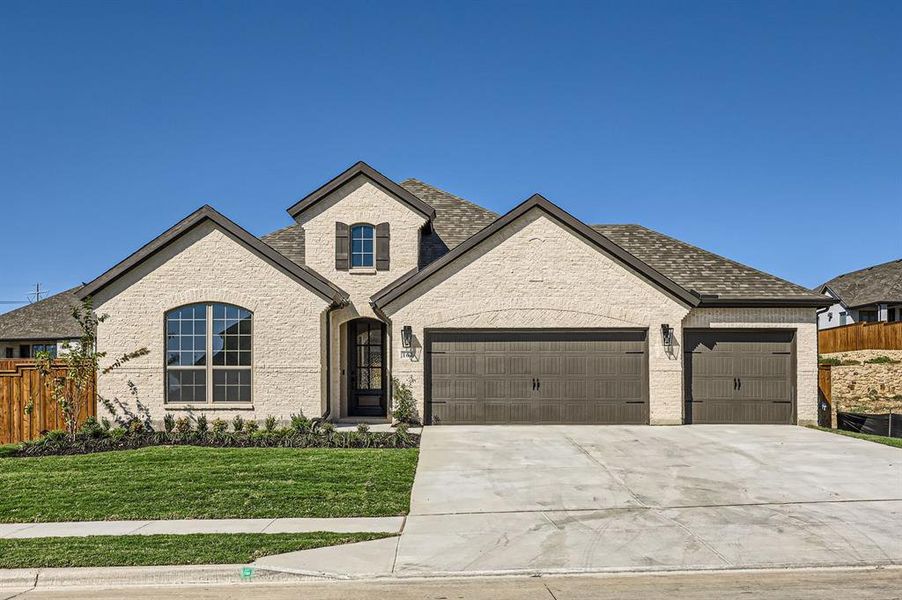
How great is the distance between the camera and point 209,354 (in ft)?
51.3

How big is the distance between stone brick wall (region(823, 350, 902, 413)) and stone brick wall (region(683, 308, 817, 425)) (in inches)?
449

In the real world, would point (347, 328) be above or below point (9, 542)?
above

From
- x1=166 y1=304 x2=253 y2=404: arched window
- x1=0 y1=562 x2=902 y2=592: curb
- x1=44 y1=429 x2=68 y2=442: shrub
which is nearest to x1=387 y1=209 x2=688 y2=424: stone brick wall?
x1=166 y1=304 x2=253 y2=404: arched window

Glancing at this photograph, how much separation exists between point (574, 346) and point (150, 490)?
10174 millimetres

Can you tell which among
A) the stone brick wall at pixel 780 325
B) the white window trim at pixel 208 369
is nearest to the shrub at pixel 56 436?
the white window trim at pixel 208 369

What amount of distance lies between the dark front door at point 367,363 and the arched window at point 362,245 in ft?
5.45

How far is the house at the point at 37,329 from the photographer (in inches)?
1320

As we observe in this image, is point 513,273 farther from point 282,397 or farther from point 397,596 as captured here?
point 397,596

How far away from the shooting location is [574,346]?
53.4 ft

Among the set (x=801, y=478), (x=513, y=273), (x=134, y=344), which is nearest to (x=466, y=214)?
(x=513, y=273)

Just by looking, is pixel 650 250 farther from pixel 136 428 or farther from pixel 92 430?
pixel 92 430

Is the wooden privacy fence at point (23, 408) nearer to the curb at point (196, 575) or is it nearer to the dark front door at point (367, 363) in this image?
the dark front door at point (367, 363)

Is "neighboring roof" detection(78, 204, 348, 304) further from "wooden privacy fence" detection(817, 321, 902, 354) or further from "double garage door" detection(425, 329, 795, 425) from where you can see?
"wooden privacy fence" detection(817, 321, 902, 354)

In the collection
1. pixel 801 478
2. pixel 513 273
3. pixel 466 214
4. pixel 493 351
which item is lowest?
pixel 801 478
